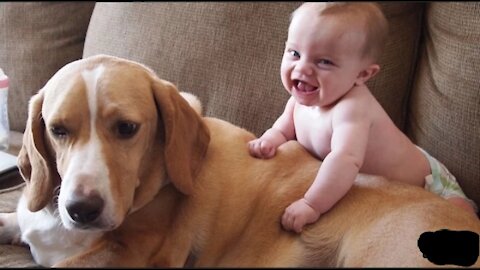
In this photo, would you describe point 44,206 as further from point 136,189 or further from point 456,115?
point 456,115

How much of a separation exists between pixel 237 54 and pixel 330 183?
508mm

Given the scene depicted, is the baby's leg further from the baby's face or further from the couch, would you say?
the baby's face

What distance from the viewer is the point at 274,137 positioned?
4.12 ft

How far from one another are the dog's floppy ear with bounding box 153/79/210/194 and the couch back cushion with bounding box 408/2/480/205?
57 cm

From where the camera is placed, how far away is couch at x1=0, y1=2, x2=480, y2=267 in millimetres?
1328

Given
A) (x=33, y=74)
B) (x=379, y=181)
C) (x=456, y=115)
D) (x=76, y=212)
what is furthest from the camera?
(x=33, y=74)

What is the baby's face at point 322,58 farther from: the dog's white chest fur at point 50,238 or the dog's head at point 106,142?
the dog's white chest fur at point 50,238

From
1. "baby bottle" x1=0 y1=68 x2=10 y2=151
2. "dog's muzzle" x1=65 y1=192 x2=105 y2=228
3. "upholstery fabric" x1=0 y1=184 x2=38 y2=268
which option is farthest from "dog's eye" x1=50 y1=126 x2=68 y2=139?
"baby bottle" x1=0 y1=68 x2=10 y2=151

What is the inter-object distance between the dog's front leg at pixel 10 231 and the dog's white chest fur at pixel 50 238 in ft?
0.18

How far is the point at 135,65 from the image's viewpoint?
3.51 ft

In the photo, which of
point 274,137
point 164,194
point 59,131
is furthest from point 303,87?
point 59,131

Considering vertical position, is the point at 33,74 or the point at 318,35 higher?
the point at 318,35

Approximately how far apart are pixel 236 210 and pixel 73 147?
0.32 meters

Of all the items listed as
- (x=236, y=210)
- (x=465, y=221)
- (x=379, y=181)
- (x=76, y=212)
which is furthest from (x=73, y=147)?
(x=465, y=221)
